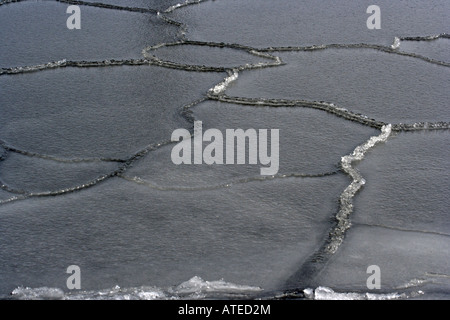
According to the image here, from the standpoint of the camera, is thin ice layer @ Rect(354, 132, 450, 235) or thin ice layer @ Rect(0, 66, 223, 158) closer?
thin ice layer @ Rect(354, 132, 450, 235)

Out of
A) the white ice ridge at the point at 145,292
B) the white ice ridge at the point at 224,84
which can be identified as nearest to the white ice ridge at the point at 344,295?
the white ice ridge at the point at 145,292

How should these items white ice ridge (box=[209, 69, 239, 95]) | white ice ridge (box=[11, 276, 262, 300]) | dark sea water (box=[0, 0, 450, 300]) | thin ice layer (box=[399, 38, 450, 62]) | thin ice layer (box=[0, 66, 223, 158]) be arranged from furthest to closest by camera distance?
thin ice layer (box=[399, 38, 450, 62]) < white ice ridge (box=[209, 69, 239, 95]) < thin ice layer (box=[0, 66, 223, 158]) < dark sea water (box=[0, 0, 450, 300]) < white ice ridge (box=[11, 276, 262, 300])

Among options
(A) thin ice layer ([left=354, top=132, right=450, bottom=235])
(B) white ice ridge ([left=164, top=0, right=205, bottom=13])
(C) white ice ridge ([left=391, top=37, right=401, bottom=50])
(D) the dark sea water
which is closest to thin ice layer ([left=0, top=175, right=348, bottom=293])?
(D) the dark sea water

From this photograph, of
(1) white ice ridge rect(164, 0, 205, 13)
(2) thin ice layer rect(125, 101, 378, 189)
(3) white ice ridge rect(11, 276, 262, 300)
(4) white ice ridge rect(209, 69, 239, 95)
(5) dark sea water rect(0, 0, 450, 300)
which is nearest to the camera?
(3) white ice ridge rect(11, 276, 262, 300)

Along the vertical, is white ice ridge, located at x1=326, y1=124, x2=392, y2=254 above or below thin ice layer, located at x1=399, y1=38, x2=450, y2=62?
below

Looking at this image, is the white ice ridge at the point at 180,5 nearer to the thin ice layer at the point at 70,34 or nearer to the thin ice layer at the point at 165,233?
the thin ice layer at the point at 70,34

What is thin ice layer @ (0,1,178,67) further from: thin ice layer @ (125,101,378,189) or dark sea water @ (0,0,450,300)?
thin ice layer @ (125,101,378,189)

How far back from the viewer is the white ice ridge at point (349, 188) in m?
4.75

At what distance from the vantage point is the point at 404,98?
21.8 feet

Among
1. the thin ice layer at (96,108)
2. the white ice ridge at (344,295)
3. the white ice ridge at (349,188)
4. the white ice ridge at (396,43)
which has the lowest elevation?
the white ice ridge at (344,295)

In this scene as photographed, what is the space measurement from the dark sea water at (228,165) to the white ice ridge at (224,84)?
3cm

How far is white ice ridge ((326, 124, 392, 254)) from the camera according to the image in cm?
475

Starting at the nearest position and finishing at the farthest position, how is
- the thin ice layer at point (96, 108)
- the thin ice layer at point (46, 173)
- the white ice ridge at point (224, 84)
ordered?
the thin ice layer at point (46, 173) → the thin ice layer at point (96, 108) → the white ice ridge at point (224, 84)

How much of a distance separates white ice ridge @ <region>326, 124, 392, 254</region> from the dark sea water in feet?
0.05
